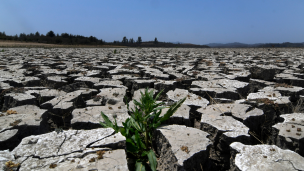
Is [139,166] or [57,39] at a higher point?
[57,39]

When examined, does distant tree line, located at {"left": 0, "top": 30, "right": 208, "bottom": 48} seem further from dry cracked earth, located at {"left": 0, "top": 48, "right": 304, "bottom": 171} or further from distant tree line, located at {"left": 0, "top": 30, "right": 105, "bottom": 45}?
dry cracked earth, located at {"left": 0, "top": 48, "right": 304, "bottom": 171}

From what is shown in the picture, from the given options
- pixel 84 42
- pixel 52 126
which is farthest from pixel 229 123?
pixel 84 42

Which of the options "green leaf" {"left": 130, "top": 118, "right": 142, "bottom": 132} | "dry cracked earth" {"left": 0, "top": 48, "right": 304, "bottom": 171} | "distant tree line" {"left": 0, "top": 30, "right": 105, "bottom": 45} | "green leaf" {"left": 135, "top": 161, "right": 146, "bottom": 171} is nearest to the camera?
"dry cracked earth" {"left": 0, "top": 48, "right": 304, "bottom": 171}

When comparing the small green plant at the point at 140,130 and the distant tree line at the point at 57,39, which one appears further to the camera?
the distant tree line at the point at 57,39

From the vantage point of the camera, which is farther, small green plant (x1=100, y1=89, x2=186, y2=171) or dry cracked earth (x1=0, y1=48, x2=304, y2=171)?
small green plant (x1=100, y1=89, x2=186, y2=171)

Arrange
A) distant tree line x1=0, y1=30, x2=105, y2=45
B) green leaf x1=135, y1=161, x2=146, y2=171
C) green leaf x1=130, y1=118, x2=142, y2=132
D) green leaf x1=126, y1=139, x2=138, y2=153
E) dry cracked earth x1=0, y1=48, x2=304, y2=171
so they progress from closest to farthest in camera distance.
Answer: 1. dry cracked earth x1=0, y1=48, x2=304, y2=171
2. green leaf x1=135, y1=161, x2=146, y2=171
3. green leaf x1=126, y1=139, x2=138, y2=153
4. green leaf x1=130, y1=118, x2=142, y2=132
5. distant tree line x1=0, y1=30, x2=105, y2=45

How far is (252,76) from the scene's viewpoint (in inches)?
138

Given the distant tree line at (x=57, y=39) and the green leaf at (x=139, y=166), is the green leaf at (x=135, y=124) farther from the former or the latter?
the distant tree line at (x=57, y=39)

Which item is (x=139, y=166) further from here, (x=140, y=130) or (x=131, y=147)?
(x=140, y=130)

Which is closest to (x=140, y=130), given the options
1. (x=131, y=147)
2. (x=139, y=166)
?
(x=131, y=147)

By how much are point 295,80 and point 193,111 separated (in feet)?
6.01

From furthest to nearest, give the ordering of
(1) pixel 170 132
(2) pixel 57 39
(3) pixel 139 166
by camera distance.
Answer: (2) pixel 57 39
(1) pixel 170 132
(3) pixel 139 166

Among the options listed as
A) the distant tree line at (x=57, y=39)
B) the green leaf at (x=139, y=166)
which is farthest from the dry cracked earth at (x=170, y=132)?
the distant tree line at (x=57, y=39)

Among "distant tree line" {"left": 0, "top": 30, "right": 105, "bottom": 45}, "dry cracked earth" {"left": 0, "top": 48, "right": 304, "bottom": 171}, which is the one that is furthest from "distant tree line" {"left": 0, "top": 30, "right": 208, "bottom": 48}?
"dry cracked earth" {"left": 0, "top": 48, "right": 304, "bottom": 171}
